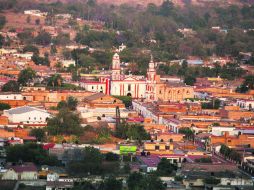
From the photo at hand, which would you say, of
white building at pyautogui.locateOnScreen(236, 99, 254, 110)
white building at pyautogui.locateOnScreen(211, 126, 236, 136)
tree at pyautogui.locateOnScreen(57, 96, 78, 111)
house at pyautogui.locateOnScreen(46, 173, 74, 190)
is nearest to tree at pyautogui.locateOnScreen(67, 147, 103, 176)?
house at pyautogui.locateOnScreen(46, 173, 74, 190)

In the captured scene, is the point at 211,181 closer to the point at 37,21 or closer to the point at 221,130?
the point at 221,130

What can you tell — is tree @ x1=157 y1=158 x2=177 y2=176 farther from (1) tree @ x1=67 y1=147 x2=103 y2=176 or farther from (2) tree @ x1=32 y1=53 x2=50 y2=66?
(2) tree @ x1=32 y1=53 x2=50 y2=66

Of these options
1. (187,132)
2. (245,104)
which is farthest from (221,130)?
(245,104)

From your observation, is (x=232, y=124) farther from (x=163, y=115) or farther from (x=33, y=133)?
(x=33, y=133)

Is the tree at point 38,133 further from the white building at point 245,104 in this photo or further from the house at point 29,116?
the white building at point 245,104

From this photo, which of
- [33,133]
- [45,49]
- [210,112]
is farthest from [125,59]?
[33,133]
